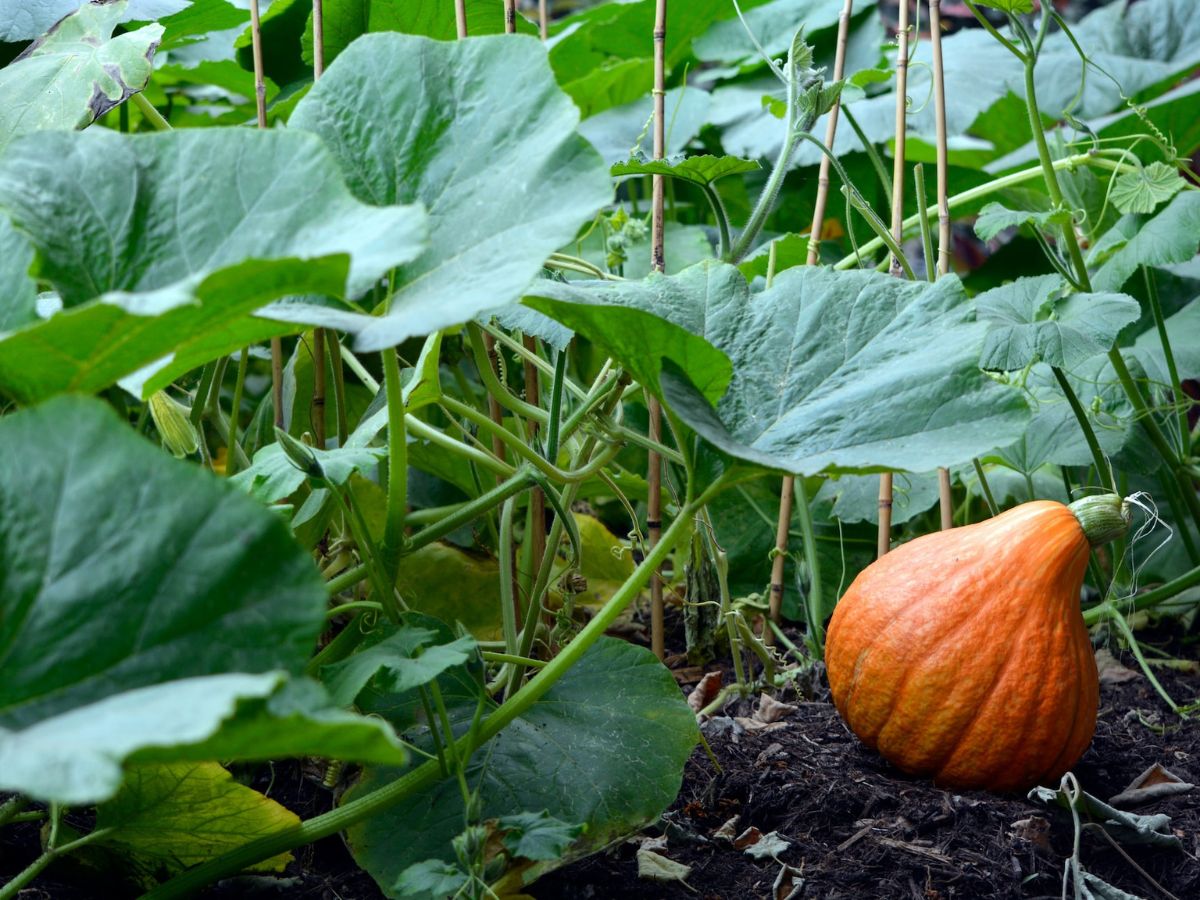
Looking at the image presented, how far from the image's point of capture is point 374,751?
2.04 ft

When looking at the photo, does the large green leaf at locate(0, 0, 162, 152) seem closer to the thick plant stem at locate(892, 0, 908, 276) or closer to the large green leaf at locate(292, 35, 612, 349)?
the large green leaf at locate(292, 35, 612, 349)

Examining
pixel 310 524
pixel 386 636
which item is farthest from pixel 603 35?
pixel 386 636

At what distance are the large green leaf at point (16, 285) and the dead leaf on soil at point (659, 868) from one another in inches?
27.2

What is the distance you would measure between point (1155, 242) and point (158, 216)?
1321 mm

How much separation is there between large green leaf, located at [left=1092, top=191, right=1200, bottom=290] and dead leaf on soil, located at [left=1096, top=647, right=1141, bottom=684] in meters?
0.51

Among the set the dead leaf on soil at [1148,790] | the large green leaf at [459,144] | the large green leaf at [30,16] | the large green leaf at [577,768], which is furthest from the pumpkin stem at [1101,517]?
the large green leaf at [30,16]

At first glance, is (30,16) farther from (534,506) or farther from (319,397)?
(534,506)

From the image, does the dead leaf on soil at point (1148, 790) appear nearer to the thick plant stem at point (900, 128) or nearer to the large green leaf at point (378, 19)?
the thick plant stem at point (900, 128)

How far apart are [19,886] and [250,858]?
17 cm

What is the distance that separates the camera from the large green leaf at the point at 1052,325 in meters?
1.29

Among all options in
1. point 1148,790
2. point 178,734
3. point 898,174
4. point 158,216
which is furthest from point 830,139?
point 178,734

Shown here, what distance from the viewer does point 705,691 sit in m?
1.52

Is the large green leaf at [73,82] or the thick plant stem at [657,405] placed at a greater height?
the large green leaf at [73,82]

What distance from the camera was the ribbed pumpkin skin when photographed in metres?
1.20
